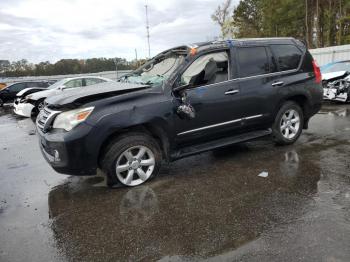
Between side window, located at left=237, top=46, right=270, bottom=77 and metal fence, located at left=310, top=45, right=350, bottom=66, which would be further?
metal fence, located at left=310, top=45, right=350, bottom=66

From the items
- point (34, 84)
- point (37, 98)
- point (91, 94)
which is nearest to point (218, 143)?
point (91, 94)

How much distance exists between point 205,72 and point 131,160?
1.71m

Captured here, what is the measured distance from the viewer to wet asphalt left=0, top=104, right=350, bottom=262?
3072 millimetres

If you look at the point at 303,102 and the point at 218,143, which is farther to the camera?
the point at 303,102

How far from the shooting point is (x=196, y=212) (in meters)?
3.78

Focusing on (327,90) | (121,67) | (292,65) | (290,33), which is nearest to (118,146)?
(292,65)

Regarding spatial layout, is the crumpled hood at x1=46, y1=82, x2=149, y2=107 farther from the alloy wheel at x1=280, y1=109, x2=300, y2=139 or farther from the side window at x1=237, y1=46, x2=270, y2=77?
the alloy wheel at x1=280, y1=109, x2=300, y2=139

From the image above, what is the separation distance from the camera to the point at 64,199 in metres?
4.46

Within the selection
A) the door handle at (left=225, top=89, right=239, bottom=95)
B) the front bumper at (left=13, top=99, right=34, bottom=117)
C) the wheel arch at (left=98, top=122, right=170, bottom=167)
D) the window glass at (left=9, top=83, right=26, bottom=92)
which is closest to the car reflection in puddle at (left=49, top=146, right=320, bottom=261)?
the wheel arch at (left=98, top=122, right=170, bottom=167)

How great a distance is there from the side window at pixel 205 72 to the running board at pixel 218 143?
3.12 feet

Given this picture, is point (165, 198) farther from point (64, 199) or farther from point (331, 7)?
point (331, 7)

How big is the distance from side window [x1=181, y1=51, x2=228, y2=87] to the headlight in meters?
1.50

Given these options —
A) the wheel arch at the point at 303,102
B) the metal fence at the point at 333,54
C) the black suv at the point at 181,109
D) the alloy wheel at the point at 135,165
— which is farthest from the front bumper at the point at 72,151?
the metal fence at the point at 333,54

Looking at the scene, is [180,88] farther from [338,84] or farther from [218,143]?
[338,84]
